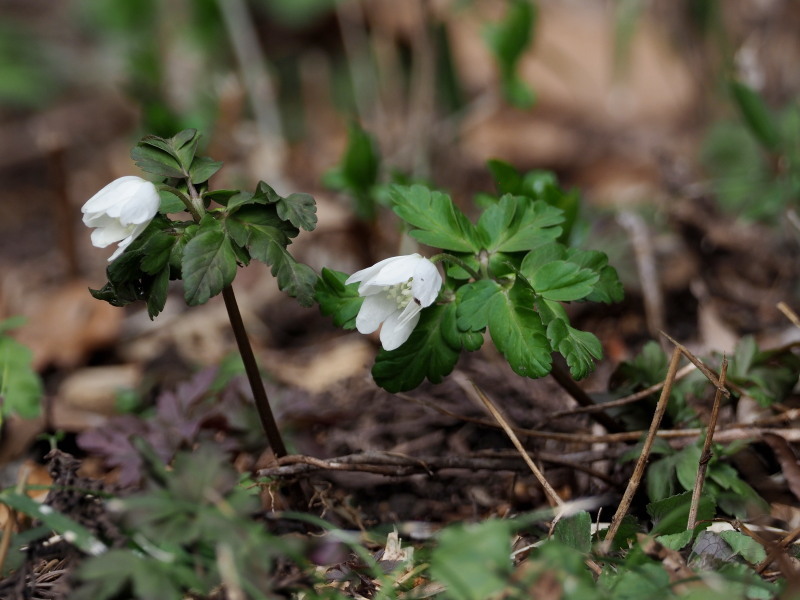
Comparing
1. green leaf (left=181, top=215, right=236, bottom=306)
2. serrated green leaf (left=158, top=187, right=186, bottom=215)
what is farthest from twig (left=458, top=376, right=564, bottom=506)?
serrated green leaf (left=158, top=187, right=186, bottom=215)

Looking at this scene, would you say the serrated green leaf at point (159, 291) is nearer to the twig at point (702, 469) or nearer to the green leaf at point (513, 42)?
the twig at point (702, 469)

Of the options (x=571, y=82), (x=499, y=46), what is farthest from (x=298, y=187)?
(x=571, y=82)

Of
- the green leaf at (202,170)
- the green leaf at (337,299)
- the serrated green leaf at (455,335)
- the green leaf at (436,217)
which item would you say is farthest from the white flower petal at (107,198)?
the serrated green leaf at (455,335)

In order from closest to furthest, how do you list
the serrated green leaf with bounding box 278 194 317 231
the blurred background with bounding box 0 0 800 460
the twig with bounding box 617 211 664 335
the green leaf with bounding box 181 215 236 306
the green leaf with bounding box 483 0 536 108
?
the green leaf with bounding box 181 215 236 306 → the serrated green leaf with bounding box 278 194 317 231 → the twig with bounding box 617 211 664 335 → the blurred background with bounding box 0 0 800 460 → the green leaf with bounding box 483 0 536 108

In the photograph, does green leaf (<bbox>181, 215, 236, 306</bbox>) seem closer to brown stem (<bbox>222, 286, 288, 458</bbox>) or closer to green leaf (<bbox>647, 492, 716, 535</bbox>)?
brown stem (<bbox>222, 286, 288, 458</bbox>)

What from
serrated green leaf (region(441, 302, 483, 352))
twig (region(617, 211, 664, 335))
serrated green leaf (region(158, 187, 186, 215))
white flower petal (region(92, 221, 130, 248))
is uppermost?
serrated green leaf (region(158, 187, 186, 215))

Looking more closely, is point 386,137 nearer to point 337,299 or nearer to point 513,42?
point 513,42
